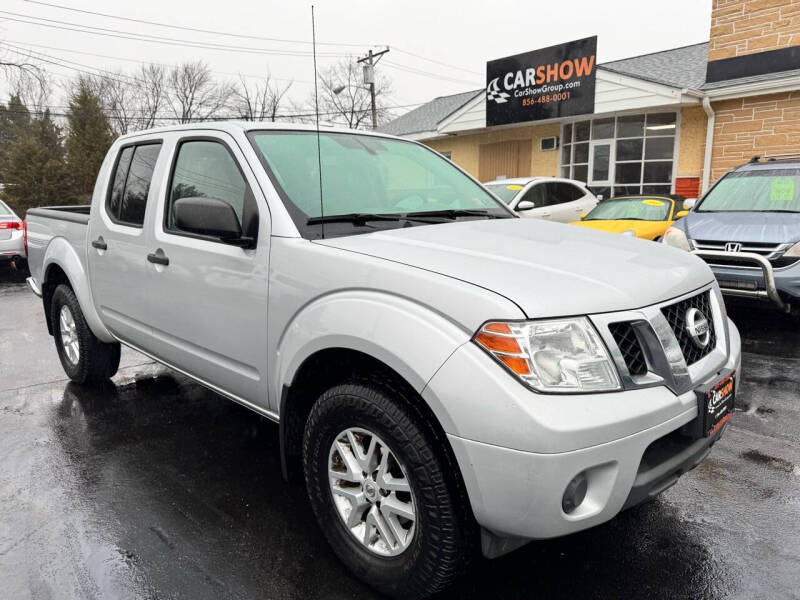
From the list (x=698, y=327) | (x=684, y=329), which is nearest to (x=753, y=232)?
(x=698, y=327)

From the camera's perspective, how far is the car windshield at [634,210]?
29.7 feet

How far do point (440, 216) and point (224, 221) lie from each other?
1075mm

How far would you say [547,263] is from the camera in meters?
2.24

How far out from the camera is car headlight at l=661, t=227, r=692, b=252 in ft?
21.2

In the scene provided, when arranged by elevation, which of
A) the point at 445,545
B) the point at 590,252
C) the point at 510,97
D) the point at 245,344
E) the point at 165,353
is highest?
the point at 510,97

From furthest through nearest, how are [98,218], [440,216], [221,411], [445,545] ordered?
[221,411] < [98,218] < [440,216] < [445,545]

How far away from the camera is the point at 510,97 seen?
1748cm

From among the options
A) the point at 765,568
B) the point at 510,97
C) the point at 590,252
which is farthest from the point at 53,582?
the point at 510,97

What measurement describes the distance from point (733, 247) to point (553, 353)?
17.2 feet

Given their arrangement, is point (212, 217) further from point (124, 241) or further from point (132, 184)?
point (132, 184)

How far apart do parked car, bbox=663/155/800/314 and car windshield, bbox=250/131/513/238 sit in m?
3.63

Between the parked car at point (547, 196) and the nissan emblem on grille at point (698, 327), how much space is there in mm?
8256

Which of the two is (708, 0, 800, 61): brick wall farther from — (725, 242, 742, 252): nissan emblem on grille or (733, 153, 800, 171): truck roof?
(725, 242, 742, 252): nissan emblem on grille

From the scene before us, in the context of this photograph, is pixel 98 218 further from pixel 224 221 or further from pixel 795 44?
pixel 795 44
